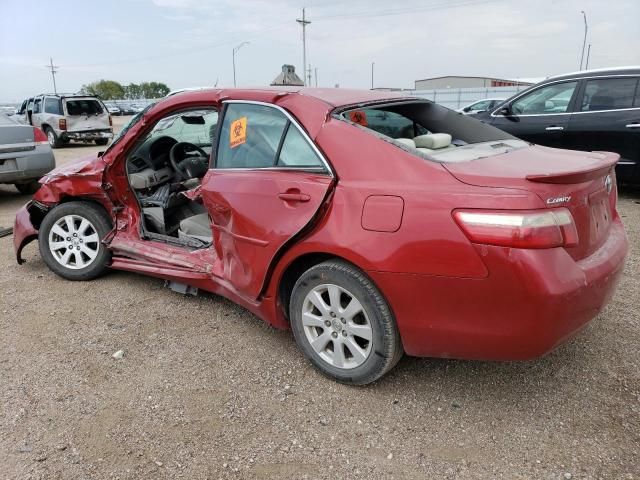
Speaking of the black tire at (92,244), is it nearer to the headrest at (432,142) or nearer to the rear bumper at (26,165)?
the headrest at (432,142)

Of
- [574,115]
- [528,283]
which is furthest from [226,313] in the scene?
[574,115]

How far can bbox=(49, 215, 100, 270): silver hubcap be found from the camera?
13.6 ft

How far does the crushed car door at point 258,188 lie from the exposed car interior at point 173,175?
72cm

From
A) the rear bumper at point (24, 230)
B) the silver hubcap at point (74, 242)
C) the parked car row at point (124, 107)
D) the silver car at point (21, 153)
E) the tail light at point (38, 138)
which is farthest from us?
the parked car row at point (124, 107)

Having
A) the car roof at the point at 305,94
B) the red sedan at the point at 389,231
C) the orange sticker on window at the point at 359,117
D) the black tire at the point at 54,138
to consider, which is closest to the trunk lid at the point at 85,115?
the black tire at the point at 54,138

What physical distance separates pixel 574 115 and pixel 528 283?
5542 millimetres

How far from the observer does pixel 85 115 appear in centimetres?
1647

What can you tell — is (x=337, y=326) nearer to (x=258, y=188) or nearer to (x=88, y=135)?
(x=258, y=188)

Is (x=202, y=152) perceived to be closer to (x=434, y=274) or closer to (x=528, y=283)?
(x=434, y=274)

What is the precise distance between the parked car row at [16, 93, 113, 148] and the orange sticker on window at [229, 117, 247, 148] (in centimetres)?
1518

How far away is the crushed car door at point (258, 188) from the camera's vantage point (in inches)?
105

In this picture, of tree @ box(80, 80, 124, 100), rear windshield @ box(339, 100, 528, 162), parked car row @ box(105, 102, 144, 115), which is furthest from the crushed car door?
tree @ box(80, 80, 124, 100)

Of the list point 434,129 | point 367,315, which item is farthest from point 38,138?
point 367,315

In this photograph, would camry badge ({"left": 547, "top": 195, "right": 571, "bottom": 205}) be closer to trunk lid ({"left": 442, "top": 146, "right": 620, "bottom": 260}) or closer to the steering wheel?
trunk lid ({"left": 442, "top": 146, "right": 620, "bottom": 260})
